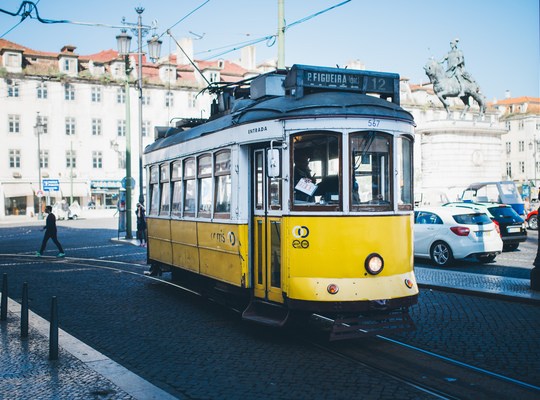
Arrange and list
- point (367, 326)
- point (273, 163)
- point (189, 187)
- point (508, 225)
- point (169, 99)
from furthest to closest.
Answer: point (169, 99) → point (508, 225) → point (189, 187) → point (273, 163) → point (367, 326)

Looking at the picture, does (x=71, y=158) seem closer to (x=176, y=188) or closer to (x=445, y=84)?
(x=445, y=84)

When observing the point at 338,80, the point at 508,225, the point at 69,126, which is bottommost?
the point at 508,225

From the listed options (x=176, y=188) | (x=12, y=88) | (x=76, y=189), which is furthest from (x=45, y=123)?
(x=176, y=188)

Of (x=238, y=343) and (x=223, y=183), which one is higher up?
(x=223, y=183)

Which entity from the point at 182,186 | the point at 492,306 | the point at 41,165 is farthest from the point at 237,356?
the point at 41,165

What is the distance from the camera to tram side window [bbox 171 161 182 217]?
11.6m

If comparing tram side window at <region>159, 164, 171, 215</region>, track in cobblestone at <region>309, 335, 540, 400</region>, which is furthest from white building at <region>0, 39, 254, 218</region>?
track in cobblestone at <region>309, 335, 540, 400</region>

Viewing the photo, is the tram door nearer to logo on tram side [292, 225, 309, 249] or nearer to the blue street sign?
logo on tram side [292, 225, 309, 249]

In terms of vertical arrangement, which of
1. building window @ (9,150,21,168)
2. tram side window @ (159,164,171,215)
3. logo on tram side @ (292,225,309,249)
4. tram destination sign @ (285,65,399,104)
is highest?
building window @ (9,150,21,168)

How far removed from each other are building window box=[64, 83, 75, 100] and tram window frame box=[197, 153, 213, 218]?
53467mm

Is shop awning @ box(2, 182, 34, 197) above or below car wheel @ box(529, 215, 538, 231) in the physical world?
above

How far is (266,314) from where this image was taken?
849 centimetres

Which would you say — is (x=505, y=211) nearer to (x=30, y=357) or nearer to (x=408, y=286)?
(x=408, y=286)

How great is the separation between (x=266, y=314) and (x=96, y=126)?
185ft
